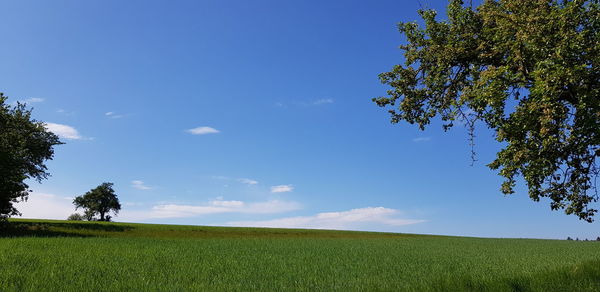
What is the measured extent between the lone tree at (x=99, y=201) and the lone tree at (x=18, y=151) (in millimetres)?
48032

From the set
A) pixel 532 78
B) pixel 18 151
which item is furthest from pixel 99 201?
pixel 532 78

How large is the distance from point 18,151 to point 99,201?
55584 mm

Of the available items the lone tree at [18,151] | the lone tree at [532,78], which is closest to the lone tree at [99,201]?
the lone tree at [18,151]

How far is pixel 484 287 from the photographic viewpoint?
39.0 feet

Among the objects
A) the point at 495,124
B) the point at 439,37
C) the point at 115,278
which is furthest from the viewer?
the point at 439,37

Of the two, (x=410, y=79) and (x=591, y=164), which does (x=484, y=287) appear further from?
(x=410, y=79)

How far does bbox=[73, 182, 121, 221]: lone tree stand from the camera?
98188mm

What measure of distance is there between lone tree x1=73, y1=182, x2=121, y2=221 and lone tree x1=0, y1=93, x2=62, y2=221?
48032mm

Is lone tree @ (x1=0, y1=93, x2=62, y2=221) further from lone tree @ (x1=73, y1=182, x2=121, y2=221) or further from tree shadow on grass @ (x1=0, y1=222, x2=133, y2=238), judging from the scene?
lone tree @ (x1=73, y1=182, x2=121, y2=221)

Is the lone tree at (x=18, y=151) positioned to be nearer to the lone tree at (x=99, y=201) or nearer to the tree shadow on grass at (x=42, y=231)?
the tree shadow on grass at (x=42, y=231)

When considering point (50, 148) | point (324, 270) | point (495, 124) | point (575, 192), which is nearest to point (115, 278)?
point (324, 270)

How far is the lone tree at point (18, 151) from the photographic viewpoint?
37.2 metres

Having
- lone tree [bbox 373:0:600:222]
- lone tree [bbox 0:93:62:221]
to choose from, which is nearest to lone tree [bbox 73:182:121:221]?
lone tree [bbox 0:93:62:221]

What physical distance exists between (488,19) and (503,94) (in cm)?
438
